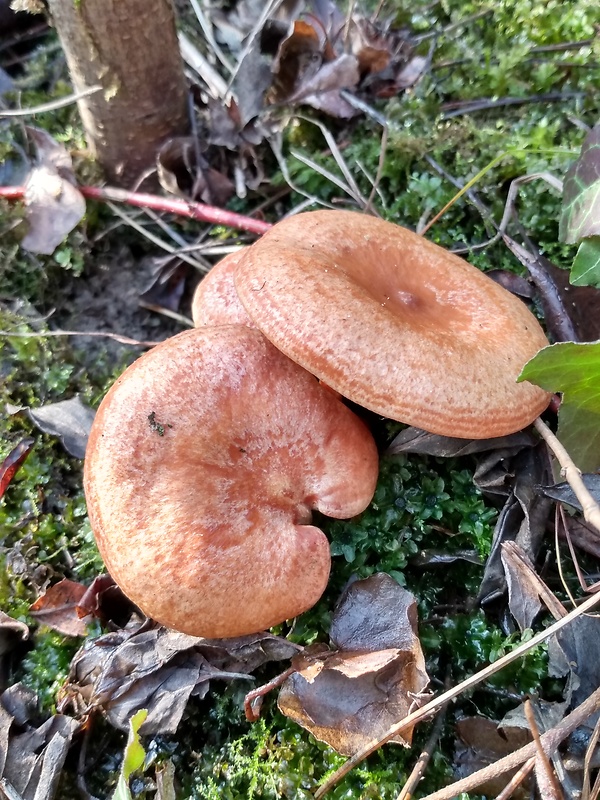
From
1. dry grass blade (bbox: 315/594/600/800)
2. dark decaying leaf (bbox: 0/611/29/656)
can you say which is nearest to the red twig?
dark decaying leaf (bbox: 0/611/29/656)

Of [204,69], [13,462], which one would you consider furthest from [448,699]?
[204,69]

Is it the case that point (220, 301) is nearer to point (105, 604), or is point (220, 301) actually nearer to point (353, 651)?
point (105, 604)

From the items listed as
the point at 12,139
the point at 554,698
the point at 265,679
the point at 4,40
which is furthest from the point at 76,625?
the point at 4,40

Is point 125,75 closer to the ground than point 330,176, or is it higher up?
higher up

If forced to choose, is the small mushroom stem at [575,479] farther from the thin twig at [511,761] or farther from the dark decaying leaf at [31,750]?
the dark decaying leaf at [31,750]

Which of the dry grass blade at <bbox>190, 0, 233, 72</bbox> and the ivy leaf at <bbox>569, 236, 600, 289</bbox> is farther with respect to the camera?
the dry grass blade at <bbox>190, 0, 233, 72</bbox>

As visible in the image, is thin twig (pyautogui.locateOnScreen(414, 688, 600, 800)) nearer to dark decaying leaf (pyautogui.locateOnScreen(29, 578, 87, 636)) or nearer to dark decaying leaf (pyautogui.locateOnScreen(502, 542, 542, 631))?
dark decaying leaf (pyautogui.locateOnScreen(502, 542, 542, 631))

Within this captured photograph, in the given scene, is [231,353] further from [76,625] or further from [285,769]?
[285,769]
